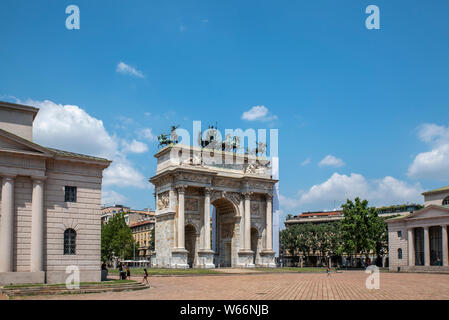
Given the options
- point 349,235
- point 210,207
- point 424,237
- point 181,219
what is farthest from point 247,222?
point 424,237

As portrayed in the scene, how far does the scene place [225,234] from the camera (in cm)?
7500

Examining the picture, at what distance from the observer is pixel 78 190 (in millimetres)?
34812

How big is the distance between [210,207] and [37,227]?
134 feet

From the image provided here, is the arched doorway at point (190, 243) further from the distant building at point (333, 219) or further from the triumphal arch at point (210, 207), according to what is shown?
the distant building at point (333, 219)

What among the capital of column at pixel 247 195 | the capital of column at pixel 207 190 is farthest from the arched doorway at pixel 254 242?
the capital of column at pixel 207 190

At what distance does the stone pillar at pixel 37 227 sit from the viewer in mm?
31734

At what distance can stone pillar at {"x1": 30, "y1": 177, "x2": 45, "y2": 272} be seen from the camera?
1249 inches

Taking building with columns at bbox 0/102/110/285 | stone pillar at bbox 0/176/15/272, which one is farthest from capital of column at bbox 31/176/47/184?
stone pillar at bbox 0/176/15/272

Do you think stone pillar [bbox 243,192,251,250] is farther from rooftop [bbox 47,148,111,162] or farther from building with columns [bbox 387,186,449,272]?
rooftop [bbox 47,148,111,162]

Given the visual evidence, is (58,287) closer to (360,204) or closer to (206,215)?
(206,215)

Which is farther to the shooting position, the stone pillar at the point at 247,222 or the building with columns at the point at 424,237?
the stone pillar at the point at 247,222

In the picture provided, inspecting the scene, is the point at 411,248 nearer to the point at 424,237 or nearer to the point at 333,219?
the point at 424,237

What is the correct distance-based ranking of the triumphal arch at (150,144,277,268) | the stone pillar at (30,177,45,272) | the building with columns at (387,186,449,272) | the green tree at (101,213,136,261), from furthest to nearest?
1. the green tree at (101,213,136,261)
2. the triumphal arch at (150,144,277,268)
3. the building with columns at (387,186,449,272)
4. the stone pillar at (30,177,45,272)
